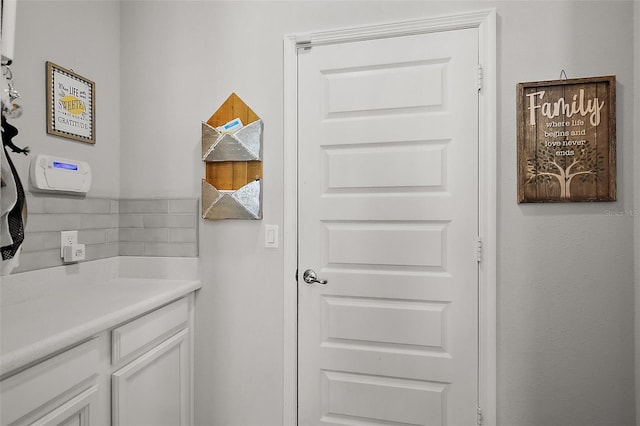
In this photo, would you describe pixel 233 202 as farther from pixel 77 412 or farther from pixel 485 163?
pixel 485 163

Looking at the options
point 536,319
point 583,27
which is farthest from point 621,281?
point 583,27

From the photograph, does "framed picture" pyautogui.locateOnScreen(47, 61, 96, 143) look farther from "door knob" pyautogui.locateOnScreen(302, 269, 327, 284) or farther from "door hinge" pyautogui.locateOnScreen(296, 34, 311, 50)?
"door knob" pyautogui.locateOnScreen(302, 269, 327, 284)

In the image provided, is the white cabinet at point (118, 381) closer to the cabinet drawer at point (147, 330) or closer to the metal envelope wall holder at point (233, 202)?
the cabinet drawer at point (147, 330)

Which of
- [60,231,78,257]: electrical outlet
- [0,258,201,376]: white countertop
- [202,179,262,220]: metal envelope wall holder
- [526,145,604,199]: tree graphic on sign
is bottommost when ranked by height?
[0,258,201,376]: white countertop

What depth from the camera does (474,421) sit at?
65.0 inches

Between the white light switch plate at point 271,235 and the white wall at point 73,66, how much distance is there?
828 mm

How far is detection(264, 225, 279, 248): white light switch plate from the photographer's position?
1854 mm

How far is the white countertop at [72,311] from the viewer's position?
40.8 inches

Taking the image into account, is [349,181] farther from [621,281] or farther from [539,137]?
[621,281]

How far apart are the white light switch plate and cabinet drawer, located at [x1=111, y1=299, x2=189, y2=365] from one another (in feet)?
1.59

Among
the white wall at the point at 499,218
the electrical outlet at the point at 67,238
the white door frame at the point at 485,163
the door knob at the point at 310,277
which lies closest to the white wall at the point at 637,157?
the white wall at the point at 499,218

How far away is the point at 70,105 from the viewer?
5.62 ft

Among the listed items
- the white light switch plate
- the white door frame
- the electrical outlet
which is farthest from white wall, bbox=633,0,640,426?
the electrical outlet

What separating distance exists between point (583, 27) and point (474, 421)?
5.41 feet
